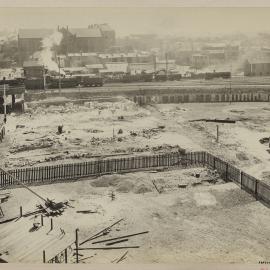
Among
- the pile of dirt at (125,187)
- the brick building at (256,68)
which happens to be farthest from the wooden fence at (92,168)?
the brick building at (256,68)

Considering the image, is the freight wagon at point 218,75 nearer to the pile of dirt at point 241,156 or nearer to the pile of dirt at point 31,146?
the pile of dirt at point 241,156

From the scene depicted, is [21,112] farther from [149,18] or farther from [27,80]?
[149,18]

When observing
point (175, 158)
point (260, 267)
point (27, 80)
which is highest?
point (27, 80)

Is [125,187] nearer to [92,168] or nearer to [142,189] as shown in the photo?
[142,189]

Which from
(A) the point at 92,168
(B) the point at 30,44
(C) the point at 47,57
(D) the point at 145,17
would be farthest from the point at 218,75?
(D) the point at 145,17

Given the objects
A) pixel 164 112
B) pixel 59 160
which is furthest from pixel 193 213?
pixel 164 112

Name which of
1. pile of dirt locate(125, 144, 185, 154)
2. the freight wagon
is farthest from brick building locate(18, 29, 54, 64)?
pile of dirt locate(125, 144, 185, 154)
